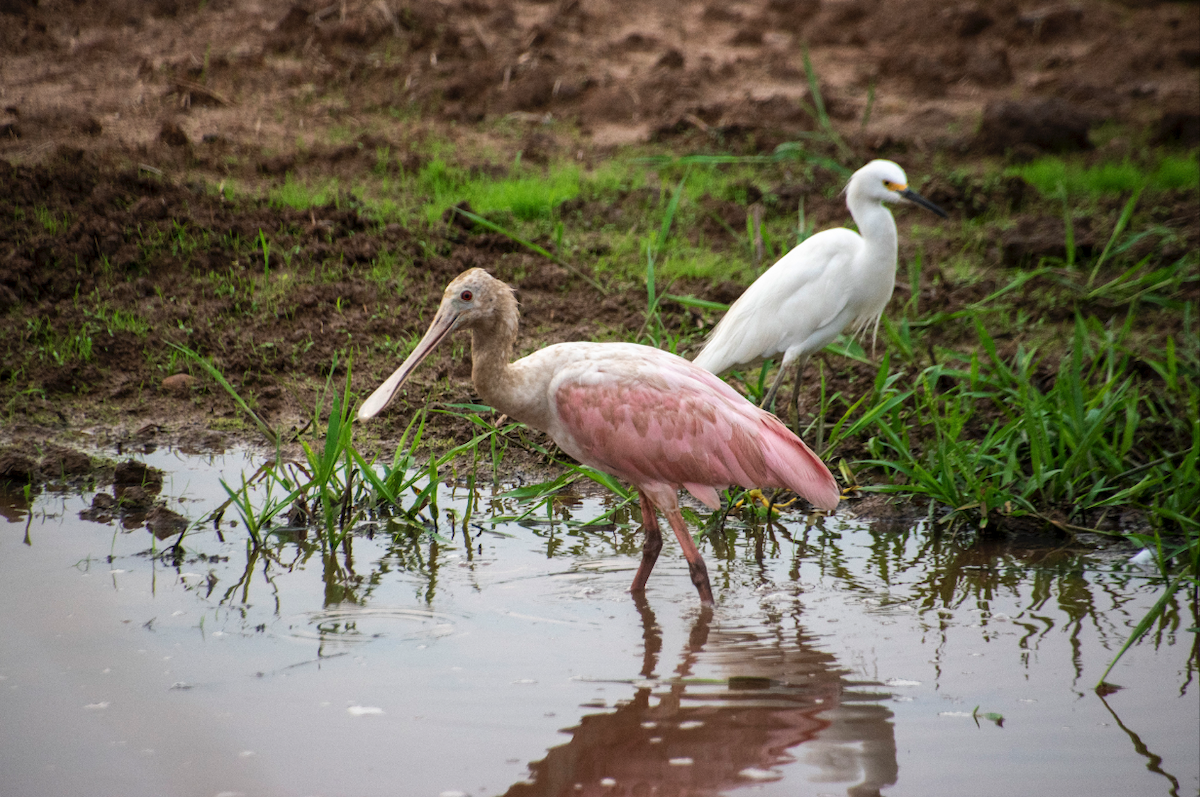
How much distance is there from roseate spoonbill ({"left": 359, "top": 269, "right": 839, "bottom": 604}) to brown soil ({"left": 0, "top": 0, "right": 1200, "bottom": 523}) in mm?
1425

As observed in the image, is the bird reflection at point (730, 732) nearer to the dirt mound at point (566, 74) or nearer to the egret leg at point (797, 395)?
the egret leg at point (797, 395)

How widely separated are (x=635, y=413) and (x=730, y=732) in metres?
1.31

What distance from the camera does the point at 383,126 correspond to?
31.5 feet

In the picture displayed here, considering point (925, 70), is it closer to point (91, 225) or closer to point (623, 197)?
point (623, 197)

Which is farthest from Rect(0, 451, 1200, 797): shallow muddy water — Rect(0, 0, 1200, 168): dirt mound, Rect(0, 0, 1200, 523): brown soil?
Rect(0, 0, 1200, 168): dirt mound

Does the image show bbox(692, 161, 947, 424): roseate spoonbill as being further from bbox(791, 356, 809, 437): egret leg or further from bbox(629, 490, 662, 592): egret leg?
bbox(629, 490, 662, 592): egret leg

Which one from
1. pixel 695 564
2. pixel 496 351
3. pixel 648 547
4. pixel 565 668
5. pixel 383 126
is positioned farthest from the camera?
pixel 383 126

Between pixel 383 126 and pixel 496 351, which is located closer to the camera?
pixel 496 351

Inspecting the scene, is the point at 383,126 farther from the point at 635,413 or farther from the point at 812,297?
the point at 635,413

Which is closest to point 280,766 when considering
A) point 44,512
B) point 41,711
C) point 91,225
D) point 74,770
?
point 74,770

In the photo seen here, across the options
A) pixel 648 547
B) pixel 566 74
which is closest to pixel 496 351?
pixel 648 547

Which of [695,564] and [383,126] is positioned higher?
[383,126]

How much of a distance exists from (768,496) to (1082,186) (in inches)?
194

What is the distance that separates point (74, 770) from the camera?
3.45 metres
